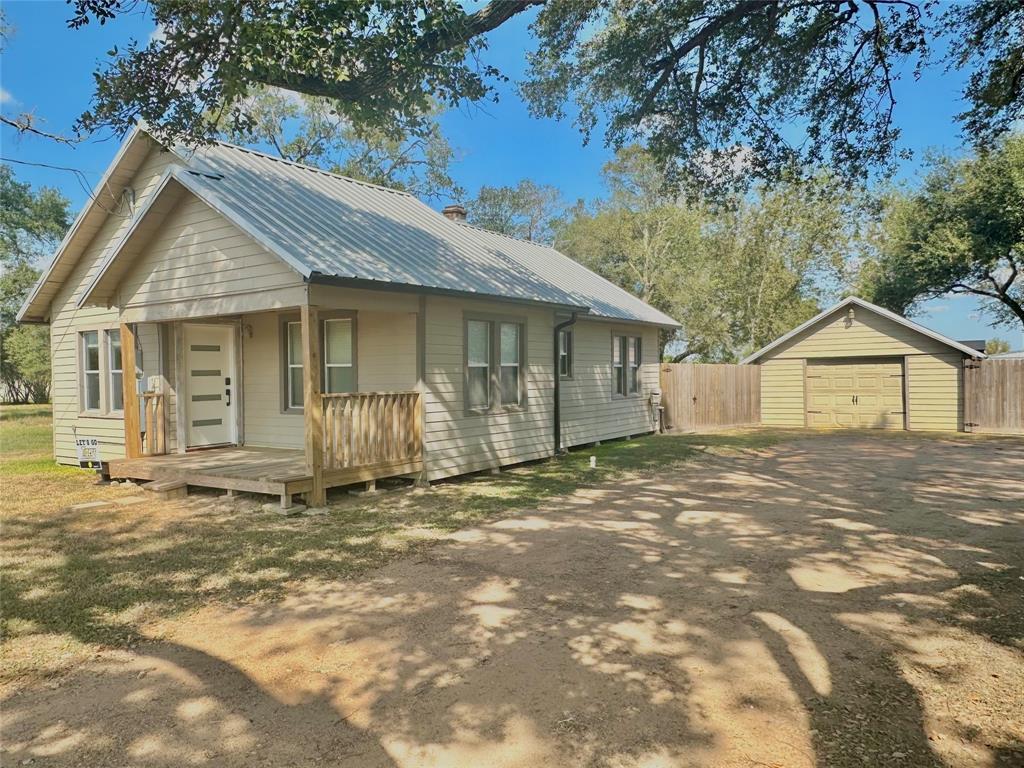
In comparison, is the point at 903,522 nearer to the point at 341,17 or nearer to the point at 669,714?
the point at 669,714

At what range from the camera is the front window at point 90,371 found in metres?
Result: 12.8

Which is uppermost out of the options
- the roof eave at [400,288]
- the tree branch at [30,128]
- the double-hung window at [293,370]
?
the tree branch at [30,128]

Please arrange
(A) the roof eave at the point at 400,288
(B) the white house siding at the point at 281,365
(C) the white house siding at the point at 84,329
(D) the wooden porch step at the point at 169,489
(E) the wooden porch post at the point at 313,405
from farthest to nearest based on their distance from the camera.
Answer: (C) the white house siding at the point at 84,329 < (B) the white house siding at the point at 281,365 < (D) the wooden porch step at the point at 169,489 < (E) the wooden porch post at the point at 313,405 < (A) the roof eave at the point at 400,288

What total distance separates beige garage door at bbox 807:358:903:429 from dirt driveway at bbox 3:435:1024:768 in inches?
549

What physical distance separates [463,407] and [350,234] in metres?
3.23

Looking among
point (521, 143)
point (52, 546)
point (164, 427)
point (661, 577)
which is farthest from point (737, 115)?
point (521, 143)

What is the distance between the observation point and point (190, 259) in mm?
9797

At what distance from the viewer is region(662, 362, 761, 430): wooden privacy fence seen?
1877cm

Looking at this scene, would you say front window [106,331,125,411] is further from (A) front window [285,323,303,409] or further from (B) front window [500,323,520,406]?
(B) front window [500,323,520,406]

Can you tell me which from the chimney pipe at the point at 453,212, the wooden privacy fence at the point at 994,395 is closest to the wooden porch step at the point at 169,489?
the chimney pipe at the point at 453,212

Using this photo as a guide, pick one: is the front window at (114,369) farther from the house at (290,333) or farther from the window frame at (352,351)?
the window frame at (352,351)

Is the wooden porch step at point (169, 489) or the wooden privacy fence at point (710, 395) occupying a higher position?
the wooden privacy fence at point (710, 395)

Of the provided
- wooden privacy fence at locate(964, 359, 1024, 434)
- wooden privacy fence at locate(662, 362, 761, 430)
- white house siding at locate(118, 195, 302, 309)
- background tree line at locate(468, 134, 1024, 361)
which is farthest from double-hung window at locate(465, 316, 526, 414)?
wooden privacy fence at locate(964, 359, 1024, 434)

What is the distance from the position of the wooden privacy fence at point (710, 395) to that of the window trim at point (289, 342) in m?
10.6
